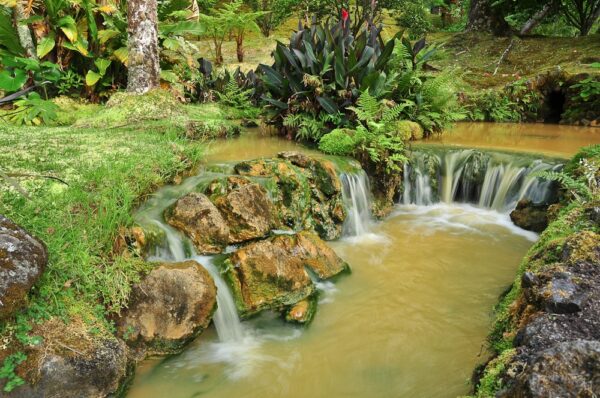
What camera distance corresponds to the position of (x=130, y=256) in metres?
3.45

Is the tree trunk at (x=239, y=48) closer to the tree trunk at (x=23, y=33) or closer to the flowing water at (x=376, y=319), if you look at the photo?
the tree trunk at (x=23, y=33)

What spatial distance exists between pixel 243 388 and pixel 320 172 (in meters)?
3.08

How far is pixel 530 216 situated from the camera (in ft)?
19.1

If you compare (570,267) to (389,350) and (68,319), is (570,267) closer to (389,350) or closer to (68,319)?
(389,350)

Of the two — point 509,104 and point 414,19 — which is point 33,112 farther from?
point 414,19

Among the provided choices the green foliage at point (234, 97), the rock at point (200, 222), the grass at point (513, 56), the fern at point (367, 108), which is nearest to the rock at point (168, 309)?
the rock at point (200, 222)

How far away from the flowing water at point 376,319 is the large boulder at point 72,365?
260 mm

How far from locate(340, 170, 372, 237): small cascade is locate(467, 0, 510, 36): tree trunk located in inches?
467

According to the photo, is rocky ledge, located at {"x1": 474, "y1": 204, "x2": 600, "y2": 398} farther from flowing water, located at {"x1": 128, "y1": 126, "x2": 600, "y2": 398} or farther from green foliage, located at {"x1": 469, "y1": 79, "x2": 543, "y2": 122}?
green foliage, located at {"x1": 469, "y1": 79, "x2": 543, "y2": 122}

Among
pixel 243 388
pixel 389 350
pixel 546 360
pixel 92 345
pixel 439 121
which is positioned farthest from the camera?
pixel 439 121

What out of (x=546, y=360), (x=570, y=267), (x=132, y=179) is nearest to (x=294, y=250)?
(x=132, y=179)

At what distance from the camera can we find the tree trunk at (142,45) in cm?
716

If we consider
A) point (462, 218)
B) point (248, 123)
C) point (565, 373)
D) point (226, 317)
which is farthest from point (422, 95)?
point (565, 373)

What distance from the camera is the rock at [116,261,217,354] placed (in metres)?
3.24
